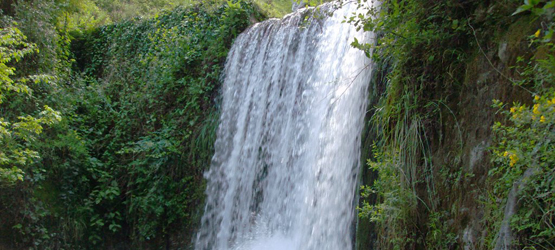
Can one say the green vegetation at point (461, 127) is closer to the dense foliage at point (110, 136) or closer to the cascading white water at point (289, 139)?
the cascading white water at point (289, 139)

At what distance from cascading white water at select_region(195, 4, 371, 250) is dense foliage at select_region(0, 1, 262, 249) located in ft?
1.52

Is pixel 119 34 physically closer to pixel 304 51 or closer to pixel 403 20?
pixel 304 51

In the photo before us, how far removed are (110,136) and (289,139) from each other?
4147 millimetres

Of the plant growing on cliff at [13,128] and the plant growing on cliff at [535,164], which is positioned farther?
the plant growing on cliff at [13,128]

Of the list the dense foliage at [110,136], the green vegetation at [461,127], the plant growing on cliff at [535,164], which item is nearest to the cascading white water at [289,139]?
the dense foliage at [110,136]

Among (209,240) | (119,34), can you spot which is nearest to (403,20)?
(209,240)

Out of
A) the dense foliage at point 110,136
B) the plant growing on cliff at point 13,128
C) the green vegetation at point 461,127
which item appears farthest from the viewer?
the dense foliage at point 110,136

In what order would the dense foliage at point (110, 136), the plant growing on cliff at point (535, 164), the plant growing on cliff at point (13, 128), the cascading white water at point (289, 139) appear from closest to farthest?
1. the plant growing on cliff at point (535, 164)
2. the cascading white water at point (289, 139)
3. the plant growing on cliff at point (13, 128)
4. the dense foliage at point (110, 136)

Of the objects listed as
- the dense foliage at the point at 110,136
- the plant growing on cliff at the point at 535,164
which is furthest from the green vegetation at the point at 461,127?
the dense foliage at the point at 110,136

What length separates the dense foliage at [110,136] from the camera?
7.47m

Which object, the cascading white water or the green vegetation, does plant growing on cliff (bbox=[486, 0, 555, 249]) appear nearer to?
the green vegetation

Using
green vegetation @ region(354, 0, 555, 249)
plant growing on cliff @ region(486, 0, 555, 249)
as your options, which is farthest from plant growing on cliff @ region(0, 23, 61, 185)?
plant growing on cliff @ region(486, 0, 555, 249)

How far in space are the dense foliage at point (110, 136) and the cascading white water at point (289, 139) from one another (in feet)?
1.52

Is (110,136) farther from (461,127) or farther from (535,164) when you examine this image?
(535,164)
